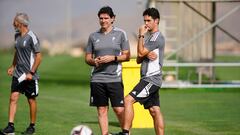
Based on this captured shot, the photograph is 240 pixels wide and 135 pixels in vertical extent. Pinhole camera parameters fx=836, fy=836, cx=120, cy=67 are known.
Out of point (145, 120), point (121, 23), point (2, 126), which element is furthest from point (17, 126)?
point (121, 23)

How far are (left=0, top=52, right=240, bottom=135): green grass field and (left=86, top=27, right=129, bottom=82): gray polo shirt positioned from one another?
196 cm

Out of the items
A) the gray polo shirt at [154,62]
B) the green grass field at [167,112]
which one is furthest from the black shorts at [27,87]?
the gray polo shirt at [154,62]

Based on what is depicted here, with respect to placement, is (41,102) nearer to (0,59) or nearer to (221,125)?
(221,125)

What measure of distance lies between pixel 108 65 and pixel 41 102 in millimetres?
9371

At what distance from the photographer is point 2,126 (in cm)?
1538

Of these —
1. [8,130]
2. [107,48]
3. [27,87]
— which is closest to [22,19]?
[27,87]

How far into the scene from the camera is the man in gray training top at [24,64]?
14.1 metres

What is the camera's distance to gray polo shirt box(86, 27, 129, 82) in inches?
500

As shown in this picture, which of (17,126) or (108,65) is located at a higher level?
(108,65)

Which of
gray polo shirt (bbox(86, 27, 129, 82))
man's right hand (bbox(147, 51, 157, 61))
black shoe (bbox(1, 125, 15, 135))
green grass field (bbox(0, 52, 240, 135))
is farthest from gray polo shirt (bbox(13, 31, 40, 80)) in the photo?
man's right hand (bbox(147, 51, 157, 61))

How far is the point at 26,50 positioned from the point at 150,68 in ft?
8.68

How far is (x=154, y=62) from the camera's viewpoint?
1252 centimetres

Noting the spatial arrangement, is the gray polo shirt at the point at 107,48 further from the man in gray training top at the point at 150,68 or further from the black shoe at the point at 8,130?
the black shoe at the point at 8,130

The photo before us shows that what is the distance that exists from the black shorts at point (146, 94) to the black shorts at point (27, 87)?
238cm
